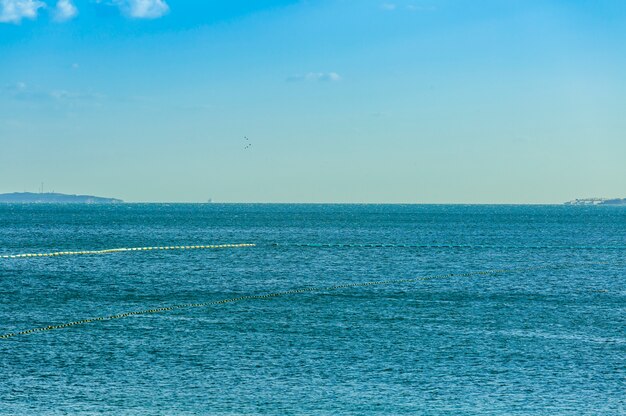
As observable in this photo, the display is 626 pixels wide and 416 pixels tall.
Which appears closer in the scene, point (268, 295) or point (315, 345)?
point (315, 345)

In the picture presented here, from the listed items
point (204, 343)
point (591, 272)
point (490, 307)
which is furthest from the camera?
point (591, 272)

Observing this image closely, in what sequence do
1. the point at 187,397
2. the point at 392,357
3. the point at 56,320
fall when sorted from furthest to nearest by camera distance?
the point at 56,320 → the point at 392,357 → the point at 187,397

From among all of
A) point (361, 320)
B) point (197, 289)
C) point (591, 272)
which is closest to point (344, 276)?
point (197, 289)

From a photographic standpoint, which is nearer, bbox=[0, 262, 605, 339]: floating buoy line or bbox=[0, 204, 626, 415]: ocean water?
bbox=[0, 204, 626, 415]: ocean water

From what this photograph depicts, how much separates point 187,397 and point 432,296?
2999cm

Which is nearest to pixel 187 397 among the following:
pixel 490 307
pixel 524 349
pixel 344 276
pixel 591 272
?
pixel 524 349

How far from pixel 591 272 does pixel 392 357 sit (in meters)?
45.1

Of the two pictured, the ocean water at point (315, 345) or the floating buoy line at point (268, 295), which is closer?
the ocean water at point (315, 345)

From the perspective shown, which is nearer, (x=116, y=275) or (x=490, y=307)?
(x=490, y=307)

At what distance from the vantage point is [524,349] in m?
36.9

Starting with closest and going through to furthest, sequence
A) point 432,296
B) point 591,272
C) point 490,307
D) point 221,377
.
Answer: point 221,377
point 490,307
point 432,296
point 591,272

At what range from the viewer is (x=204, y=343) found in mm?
37625

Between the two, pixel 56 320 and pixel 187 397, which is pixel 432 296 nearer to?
pixel 56 320

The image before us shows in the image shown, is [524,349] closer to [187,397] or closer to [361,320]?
[361,320]
